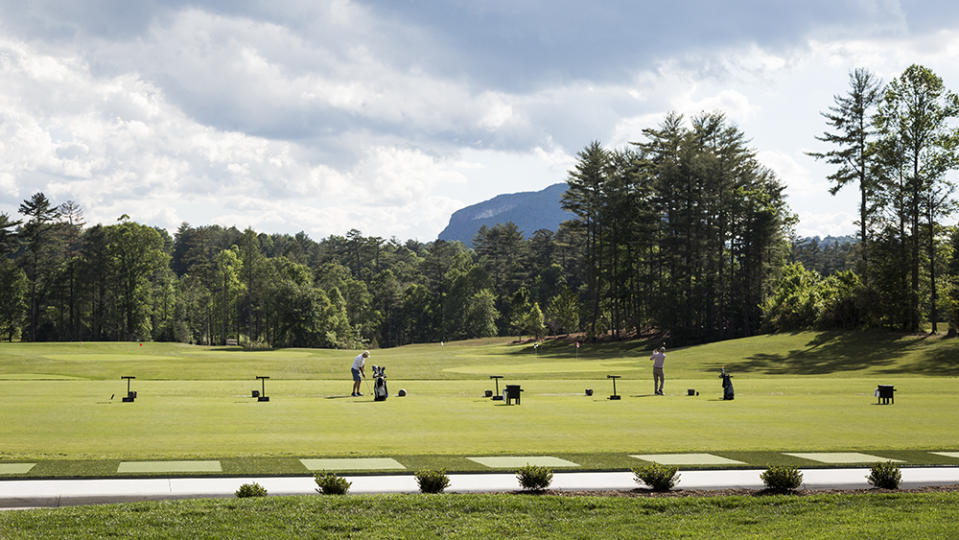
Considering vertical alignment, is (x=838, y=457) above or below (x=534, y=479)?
below

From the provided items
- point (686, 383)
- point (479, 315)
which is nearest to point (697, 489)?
point (686, 383)

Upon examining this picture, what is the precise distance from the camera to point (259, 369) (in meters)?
49.8

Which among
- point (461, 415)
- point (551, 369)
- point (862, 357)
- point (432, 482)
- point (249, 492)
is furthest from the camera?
point (862, 357)

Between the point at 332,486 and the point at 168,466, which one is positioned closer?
the point at 332,486

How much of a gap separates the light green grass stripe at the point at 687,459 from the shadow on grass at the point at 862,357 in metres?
37.2

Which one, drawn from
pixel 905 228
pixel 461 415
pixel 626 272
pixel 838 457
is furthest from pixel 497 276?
pixel 838 457

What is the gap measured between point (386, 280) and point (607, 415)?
12695 centimetres

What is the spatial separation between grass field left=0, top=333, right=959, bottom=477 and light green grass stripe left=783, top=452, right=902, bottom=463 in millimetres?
559

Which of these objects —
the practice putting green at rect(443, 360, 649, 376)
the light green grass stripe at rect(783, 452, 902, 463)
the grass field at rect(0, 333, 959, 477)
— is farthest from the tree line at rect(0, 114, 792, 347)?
the light green grass stripe at rect(783, 452, 902, 463)

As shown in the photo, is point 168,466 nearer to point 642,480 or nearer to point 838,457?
point 642,480

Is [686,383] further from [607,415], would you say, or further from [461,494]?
[461,494]

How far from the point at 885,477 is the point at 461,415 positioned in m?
14.3

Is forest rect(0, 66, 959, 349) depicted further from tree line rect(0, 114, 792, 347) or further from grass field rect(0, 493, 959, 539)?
grass field rect(0, 493, 959, 539)

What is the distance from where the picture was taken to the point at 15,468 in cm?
1353
